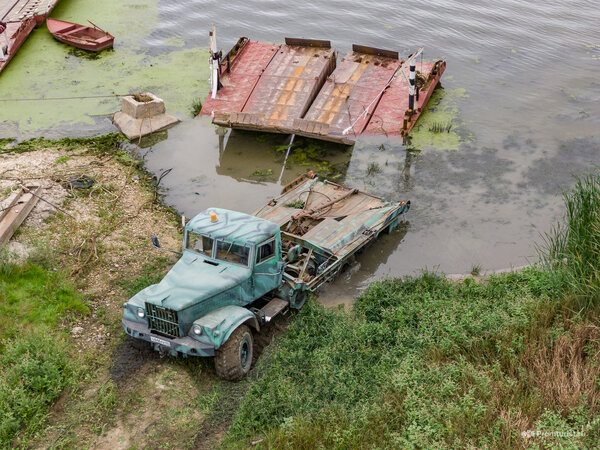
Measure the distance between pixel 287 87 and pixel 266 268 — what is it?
33.0ft

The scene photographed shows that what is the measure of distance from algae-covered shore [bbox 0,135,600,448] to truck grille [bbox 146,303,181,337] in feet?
2.75

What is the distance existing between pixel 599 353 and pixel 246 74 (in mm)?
15133

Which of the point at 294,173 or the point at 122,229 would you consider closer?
the point at 122,229

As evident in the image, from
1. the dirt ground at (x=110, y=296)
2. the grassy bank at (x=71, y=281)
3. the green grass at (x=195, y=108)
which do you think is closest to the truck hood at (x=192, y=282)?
the dirt ground at (x=110, y=296)

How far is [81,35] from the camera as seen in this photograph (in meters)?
26.0

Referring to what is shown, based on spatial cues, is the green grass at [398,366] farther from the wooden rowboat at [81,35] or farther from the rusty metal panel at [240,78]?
the wooden rowboat at [81,35]

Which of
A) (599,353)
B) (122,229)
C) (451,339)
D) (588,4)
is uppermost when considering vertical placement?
(588,4)

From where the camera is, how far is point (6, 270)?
1338 cm

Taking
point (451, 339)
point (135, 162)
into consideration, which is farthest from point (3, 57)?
point (451, 339)

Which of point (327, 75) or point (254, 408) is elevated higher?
point (327, 75)

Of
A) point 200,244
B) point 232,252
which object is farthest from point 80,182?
point 232,252

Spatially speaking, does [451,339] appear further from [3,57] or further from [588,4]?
[588,4]

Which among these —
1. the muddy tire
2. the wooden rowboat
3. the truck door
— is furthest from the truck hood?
the wooden rowboat

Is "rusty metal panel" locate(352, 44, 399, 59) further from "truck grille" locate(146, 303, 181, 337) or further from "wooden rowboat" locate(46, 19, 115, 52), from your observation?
"truck grille" locate(146, 303, 181, 337)
